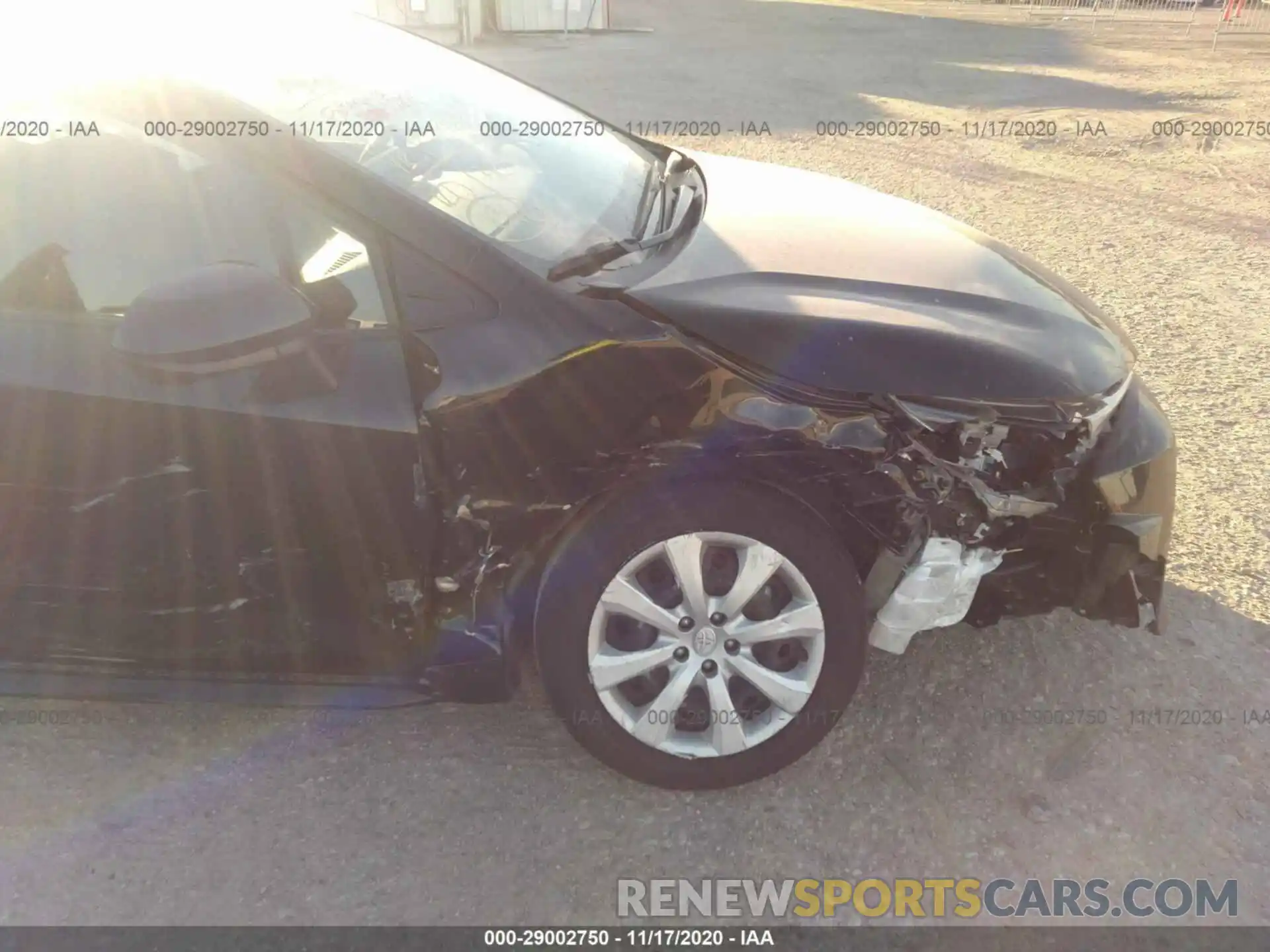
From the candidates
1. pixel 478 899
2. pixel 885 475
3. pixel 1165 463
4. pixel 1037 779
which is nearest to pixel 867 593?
pixel 885 475

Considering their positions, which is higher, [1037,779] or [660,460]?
[660,460]

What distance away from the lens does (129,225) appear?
82.5 inches

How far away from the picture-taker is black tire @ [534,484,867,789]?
2104mm

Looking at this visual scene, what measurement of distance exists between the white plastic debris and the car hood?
0.38 metres

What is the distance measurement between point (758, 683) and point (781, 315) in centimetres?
87

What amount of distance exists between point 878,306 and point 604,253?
2.19 ft

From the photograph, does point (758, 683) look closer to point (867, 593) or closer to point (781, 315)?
point (867, 593)

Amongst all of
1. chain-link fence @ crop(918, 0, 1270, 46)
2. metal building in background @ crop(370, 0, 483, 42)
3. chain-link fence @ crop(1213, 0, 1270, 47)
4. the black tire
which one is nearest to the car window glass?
the black tire

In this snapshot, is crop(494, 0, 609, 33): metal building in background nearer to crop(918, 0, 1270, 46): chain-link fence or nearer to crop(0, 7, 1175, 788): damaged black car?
crop(918, 0, 1270, 46): chain-link fence

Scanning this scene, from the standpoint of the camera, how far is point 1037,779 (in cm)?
235

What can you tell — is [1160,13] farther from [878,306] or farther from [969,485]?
[969,485]

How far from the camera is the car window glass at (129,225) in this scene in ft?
6.71

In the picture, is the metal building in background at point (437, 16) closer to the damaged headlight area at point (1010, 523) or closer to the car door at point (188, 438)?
the car door at point (188, 438)

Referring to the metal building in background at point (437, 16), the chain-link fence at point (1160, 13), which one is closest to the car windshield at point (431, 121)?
the metal building in background at point (437, 16)
